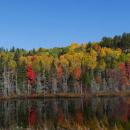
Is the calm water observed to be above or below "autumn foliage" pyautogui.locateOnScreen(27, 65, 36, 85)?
below

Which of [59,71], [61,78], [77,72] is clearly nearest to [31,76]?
[61,78]

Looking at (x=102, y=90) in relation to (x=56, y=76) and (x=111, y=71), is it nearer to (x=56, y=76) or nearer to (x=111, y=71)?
(x=111, y=71)

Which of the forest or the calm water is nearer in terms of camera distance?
the calm water

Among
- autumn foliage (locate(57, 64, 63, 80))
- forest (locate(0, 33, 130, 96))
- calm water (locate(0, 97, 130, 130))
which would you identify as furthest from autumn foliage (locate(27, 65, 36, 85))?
calm water (locate(0, 97, 130, 130))

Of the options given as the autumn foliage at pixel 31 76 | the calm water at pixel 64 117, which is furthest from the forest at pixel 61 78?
the calm water at pixel 64 117

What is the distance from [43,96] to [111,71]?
118 feet

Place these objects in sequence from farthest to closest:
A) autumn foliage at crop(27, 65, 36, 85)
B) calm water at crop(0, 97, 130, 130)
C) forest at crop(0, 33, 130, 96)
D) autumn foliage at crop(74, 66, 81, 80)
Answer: autumn foliage at crop(74, 66, 81, 80)
autumn foliage at crop(27, 65, 36, 85)
forest at crop(0, 33, 130, 96)
calm water at crop(0, 97, 130, 130)

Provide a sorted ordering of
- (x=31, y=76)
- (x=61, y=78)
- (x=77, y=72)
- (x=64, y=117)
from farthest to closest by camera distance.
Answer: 1. (x=77, y=72)
2. (x=61, y=78)
3. (x=31, y=76)
4. (x=64, y=117)

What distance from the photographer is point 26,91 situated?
161 meters

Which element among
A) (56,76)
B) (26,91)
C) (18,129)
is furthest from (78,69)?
(18,129)

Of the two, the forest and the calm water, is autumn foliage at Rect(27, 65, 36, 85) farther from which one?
the calm water

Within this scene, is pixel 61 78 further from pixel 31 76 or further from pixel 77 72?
pixel 31 76

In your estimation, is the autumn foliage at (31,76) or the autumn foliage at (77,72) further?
the autumn foliage at (77,72)

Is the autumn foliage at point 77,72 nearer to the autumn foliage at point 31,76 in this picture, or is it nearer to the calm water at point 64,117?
the autumn foliage at point 31,76
